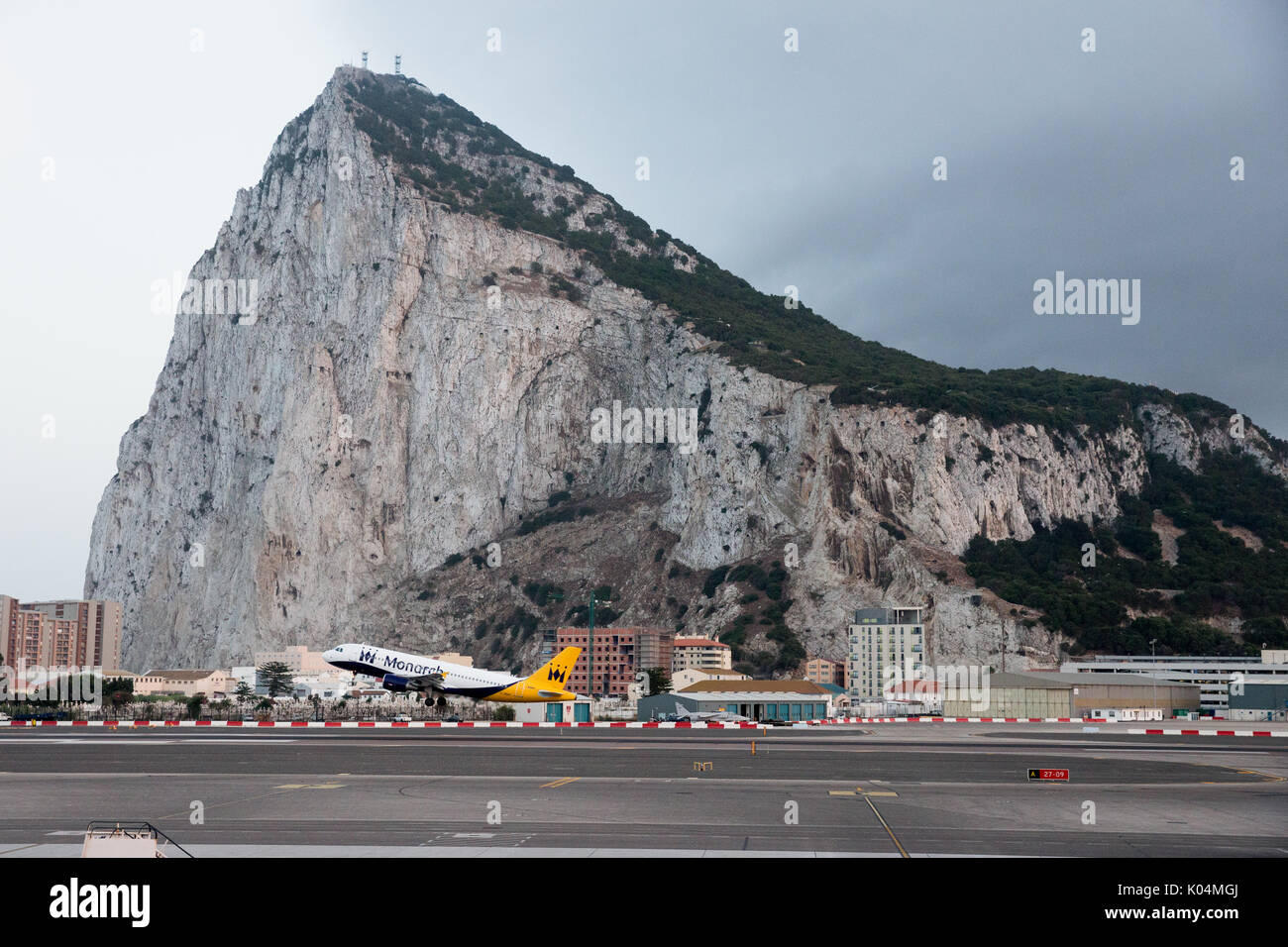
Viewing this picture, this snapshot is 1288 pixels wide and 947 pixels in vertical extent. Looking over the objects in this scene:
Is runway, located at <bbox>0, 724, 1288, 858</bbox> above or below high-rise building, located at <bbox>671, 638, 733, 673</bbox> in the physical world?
above

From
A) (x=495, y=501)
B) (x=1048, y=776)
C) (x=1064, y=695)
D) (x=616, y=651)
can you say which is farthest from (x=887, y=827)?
(x=495, y=501)

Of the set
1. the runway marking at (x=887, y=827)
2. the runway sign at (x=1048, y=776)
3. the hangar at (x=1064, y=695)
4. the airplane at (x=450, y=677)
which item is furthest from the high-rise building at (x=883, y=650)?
the runway marking at (x=887, y=827)

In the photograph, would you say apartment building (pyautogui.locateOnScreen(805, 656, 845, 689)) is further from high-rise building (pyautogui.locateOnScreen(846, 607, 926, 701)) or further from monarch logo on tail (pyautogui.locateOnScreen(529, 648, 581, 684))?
monarch logo on tail (pyautogui.locateOnScreen(529, 648, 581, 684))

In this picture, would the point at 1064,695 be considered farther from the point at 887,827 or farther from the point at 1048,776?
the point at 887,827

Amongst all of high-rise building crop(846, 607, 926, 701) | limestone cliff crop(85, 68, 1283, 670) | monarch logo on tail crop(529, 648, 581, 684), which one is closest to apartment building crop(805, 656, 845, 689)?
limestone cliff crop(85, 68, 1283, 670)

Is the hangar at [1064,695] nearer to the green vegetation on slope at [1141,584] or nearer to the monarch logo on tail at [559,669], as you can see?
the green vegetation on slope at [1141,584]
